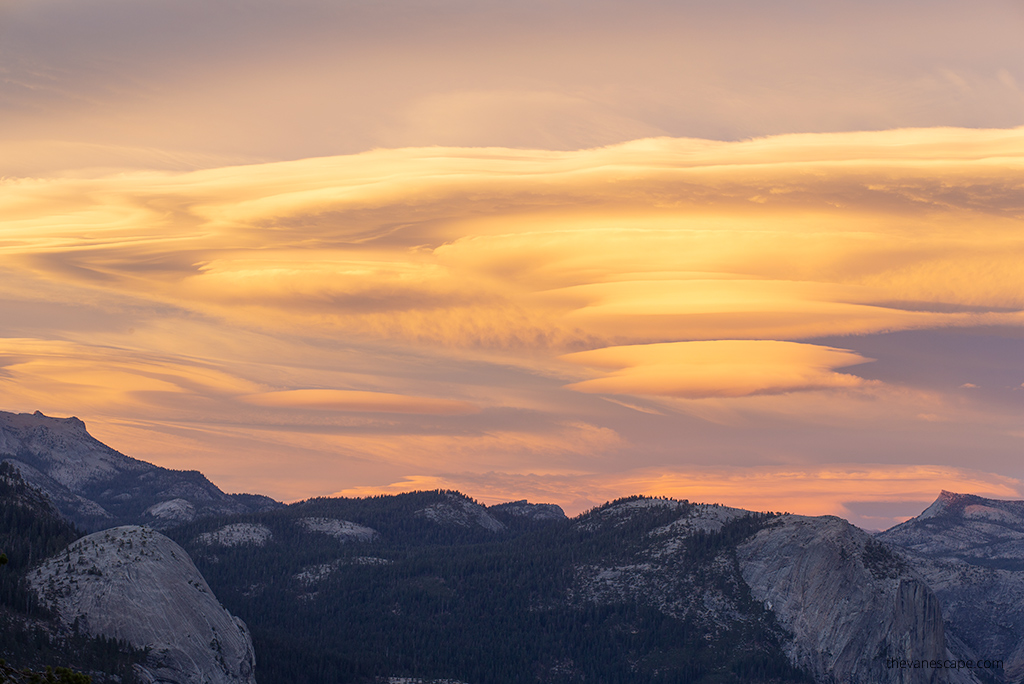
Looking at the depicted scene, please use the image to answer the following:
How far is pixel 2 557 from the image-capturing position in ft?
321

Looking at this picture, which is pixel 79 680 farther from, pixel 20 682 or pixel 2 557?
pixel 2 557

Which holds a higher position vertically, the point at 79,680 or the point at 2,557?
the point at 2,557

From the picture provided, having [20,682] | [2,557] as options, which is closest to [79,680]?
[20,682]

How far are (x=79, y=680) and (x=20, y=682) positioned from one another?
24.6ft

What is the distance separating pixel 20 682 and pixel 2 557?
11.3 meters

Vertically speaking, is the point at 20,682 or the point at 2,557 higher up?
the point at 2,557

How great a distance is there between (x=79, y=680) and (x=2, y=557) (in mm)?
14959

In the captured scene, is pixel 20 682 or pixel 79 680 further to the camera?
pixel 79 680

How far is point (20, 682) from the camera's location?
96.8 metres

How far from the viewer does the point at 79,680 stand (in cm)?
10356
